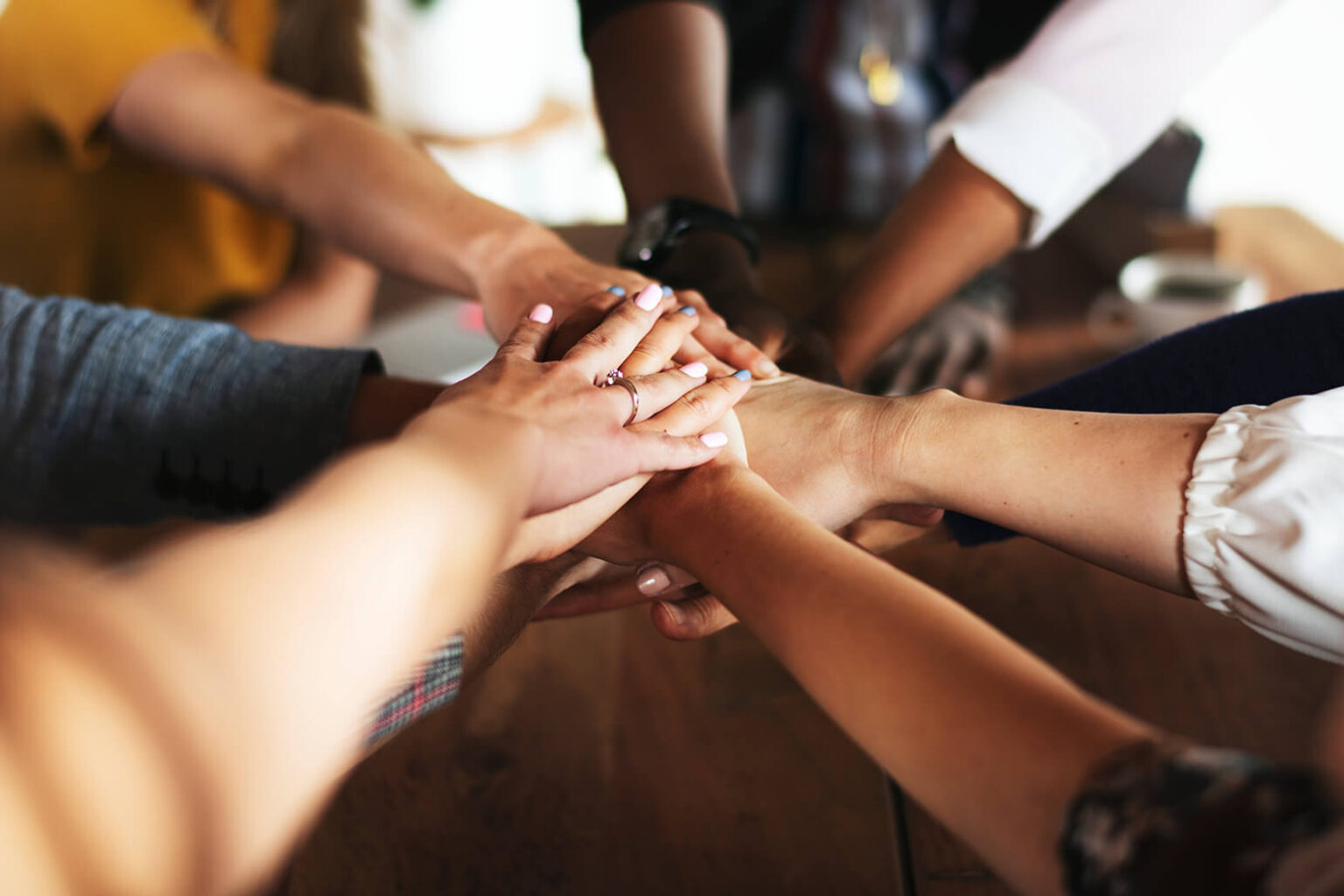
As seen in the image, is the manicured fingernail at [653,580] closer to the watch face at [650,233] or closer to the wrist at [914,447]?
the wrist at [914,447]

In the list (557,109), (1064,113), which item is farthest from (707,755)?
(557,109)

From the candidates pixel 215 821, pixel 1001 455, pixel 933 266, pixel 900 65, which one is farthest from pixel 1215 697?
pixel 900 65

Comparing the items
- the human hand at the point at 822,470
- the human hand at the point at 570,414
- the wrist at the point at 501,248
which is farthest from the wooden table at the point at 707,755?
the wrist at the point at 501,248

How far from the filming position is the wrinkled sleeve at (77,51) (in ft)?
2.95

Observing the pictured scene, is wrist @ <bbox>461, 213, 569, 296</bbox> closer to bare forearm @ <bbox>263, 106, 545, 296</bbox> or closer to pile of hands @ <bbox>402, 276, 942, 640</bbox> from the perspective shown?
bare forearm @ <bbox>263, 106, 545, 296</bbox>

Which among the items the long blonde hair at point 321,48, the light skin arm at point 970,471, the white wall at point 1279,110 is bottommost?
the white wall at point 1279,110

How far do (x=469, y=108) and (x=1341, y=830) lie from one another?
2183 mm

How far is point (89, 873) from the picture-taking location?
0.96ft

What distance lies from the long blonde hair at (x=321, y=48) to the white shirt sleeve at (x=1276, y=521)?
1051 mm

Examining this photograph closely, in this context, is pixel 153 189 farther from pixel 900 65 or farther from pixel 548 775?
pixel 900 65

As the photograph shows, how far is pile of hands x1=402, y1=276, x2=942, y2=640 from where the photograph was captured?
1.69ft

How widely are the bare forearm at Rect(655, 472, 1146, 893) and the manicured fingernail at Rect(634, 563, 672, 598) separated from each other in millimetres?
69

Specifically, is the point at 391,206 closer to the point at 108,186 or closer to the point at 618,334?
the point at 618,334

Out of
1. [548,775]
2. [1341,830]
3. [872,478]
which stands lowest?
[548,775]
